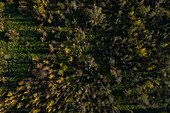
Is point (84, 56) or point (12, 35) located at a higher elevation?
point (12, 35)

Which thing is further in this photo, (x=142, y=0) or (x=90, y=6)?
(x=90, y=6)

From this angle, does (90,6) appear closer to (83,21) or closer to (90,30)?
(83,21)

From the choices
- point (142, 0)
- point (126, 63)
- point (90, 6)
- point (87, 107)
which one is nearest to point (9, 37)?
point (90, 6)

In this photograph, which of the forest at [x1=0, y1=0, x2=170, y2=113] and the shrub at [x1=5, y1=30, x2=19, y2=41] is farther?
the shrub at [x1=5, y1=30, x2=19, y2=41]

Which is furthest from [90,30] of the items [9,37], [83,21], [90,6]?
[9,37]

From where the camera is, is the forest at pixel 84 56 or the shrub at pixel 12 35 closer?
the forest at pixel 84 56

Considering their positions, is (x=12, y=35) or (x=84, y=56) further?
(x=84, y=56)

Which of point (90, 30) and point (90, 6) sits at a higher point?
point (90, 6)

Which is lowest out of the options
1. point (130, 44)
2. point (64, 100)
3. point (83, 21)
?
point (64, 100)
